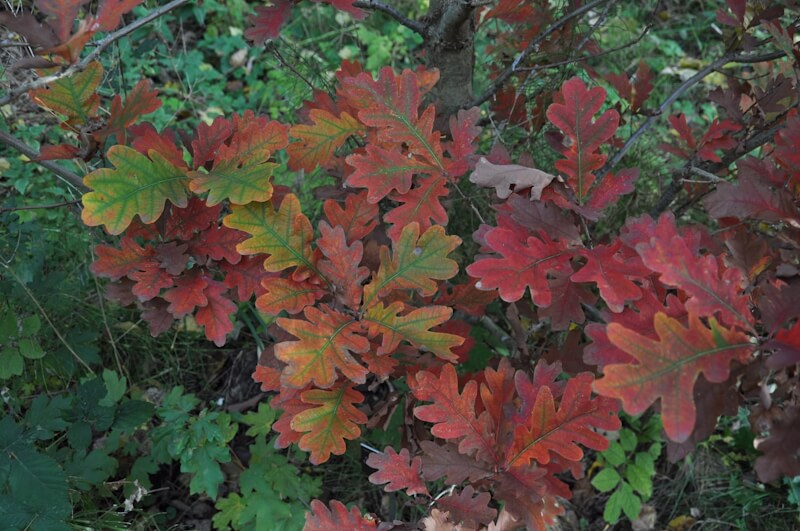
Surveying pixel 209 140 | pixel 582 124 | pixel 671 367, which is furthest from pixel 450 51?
pixel 671 367

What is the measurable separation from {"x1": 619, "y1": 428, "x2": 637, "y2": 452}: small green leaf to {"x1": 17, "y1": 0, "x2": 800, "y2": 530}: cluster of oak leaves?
813mm

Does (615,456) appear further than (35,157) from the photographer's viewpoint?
Yes

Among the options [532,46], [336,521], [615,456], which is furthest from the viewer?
[615,456]

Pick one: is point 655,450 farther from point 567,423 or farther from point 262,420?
point 262,420

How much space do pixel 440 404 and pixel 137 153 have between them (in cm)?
80

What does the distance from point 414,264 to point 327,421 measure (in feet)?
1.24

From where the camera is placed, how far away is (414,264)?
1354 mm

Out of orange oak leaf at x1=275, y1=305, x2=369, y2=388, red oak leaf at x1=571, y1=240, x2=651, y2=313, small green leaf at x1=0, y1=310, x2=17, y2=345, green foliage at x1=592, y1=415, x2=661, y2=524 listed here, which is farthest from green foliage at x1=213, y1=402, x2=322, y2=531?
red oak leaf at x1=571, y1=240, x2=651, y2=313

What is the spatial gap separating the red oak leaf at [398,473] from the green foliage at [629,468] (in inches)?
39.2

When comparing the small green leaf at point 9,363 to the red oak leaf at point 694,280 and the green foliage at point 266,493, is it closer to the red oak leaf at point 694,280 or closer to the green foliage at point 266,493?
the green foliage at point 266,493

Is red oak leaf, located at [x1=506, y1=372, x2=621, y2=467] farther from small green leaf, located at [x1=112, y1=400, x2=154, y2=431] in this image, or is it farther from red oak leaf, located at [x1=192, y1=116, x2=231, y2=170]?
small green leaf, located at [x1=112, y1=400, x2=154, y2=431]

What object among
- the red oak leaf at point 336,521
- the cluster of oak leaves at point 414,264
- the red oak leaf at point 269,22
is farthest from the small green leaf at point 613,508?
the red oak leaf at point 269,22

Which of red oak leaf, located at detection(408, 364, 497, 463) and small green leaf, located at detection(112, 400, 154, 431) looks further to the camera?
small green leaf, located at detection(112, 400, 154, 431)

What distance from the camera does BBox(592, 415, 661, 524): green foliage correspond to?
211 cm
